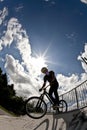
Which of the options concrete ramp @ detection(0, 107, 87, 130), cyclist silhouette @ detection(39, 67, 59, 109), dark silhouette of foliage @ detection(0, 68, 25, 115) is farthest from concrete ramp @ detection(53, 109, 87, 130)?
dark silhouette of foliage @ detection(0, 68, 25, 115)

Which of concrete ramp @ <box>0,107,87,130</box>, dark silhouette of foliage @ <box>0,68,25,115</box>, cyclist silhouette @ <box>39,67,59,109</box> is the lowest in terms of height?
concrete ramp @ <box>0,107,87,130</box>

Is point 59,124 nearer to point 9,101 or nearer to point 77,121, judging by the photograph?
point 77,121

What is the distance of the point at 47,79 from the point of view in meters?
10.9

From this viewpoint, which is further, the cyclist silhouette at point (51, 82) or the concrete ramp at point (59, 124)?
the cyclist silhouette at point (51, 82)

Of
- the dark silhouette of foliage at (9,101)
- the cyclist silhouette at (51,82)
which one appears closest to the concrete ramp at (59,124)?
the cyclist silhouette at (51,82)

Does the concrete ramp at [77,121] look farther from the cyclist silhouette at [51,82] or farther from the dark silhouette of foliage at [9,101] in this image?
the dark silhouette of foliage at [9,101]

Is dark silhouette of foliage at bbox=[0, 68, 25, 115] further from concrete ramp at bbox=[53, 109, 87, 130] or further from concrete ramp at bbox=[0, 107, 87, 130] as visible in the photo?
concrete ramp at bbox=[53, 109, 87, 130]

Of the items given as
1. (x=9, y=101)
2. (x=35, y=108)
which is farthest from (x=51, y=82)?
(x=9, y=101)

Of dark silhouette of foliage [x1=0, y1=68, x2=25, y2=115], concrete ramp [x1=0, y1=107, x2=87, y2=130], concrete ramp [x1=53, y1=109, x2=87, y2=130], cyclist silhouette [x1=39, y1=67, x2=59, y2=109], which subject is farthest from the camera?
dark silhouette of foliage [x1=0, y1=68, x2=25, y2=115]

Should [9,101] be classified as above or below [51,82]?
above

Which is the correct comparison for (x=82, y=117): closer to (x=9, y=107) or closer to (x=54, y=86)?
(x=54, y=86)

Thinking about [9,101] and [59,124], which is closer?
[59,124]

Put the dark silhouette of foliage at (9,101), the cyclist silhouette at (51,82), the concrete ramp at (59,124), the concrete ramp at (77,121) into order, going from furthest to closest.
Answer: the dark silhouette of foliage at (9,101), the cyclist silhouette at (51,82), the concrete ramp at (59,124), the concrete ramp at (77,121)

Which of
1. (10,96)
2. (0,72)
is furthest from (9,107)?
(0,72)
